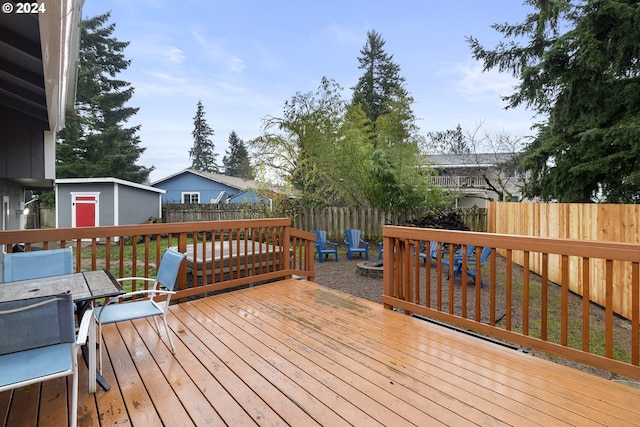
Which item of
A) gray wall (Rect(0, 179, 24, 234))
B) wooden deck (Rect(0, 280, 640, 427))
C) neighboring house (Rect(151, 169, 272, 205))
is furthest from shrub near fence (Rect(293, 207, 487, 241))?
neighboring house (Rect(151, 169, 272, 205))

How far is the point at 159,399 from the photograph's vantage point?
1.84 meters

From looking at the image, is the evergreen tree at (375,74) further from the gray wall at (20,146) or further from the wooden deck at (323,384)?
the wooden deck at (323,384)

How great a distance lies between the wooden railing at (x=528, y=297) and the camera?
76.9 inches

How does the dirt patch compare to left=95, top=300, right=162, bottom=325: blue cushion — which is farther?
the dirt patch

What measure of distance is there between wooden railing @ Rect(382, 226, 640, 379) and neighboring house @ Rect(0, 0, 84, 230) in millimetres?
2837

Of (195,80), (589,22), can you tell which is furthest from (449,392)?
(195,80)

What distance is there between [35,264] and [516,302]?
5.73 metres

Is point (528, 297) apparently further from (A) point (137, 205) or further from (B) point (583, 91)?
(A) point (137, 205)

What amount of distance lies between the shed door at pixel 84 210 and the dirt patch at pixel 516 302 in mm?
9302

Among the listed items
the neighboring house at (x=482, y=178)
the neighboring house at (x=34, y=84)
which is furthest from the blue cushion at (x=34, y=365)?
the neighboring house at (x=482, y=178)

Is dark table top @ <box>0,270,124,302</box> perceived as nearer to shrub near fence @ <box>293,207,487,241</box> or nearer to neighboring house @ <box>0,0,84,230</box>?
neighboring house @ <box>0,0,84,230</box>

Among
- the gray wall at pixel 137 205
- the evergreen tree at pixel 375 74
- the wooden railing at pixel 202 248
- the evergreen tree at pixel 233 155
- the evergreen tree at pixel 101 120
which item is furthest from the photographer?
the evergreen tree at pixel 233 155

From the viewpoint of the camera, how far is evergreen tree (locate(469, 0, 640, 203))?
5750mm

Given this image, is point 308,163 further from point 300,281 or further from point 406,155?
point 300,281
